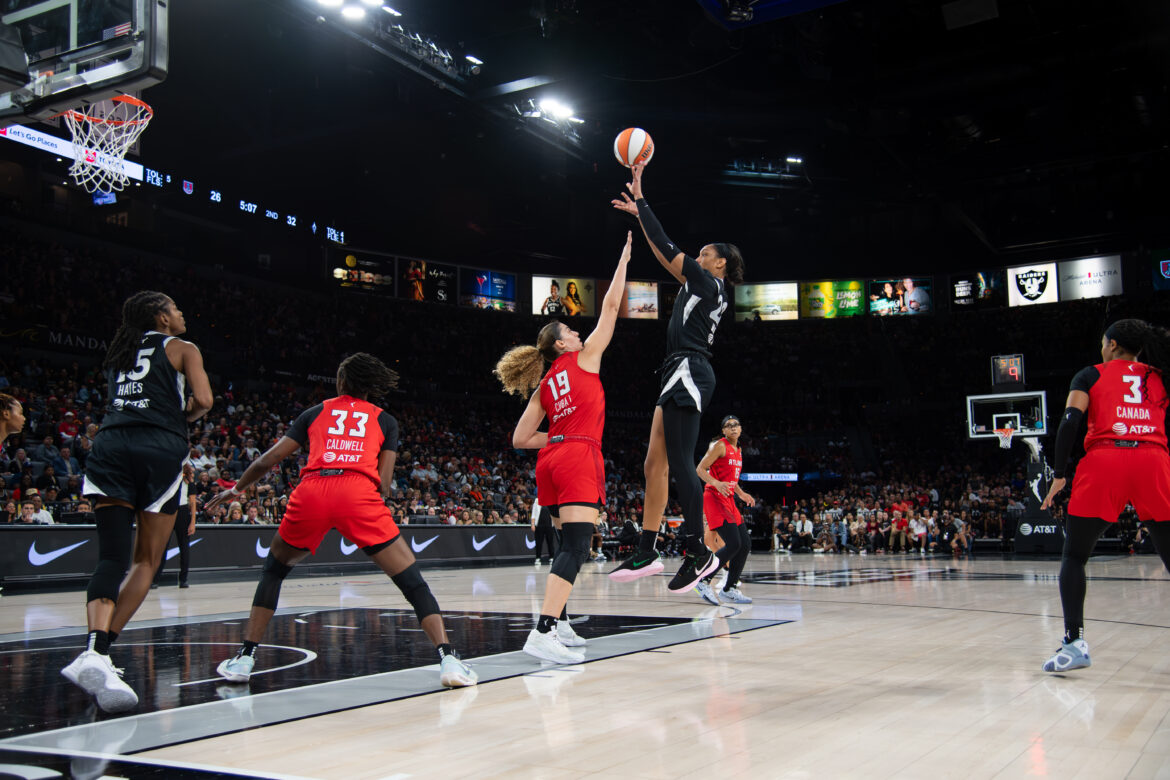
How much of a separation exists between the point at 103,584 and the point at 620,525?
2138 centimetres

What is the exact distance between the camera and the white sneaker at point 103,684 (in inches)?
152

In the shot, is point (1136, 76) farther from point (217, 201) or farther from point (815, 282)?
point (217, 201)

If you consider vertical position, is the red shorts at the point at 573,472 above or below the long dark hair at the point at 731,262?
below

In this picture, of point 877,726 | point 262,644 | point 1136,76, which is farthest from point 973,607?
point 1136,76

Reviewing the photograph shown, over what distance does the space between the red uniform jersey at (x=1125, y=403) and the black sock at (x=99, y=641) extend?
5167 mm

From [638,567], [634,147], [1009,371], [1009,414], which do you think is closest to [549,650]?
[638,567]

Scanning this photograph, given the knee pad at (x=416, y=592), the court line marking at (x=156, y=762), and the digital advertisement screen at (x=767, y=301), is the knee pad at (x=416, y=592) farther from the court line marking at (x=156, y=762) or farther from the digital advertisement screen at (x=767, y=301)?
the digital advertisement screen at (x=767, y=301)

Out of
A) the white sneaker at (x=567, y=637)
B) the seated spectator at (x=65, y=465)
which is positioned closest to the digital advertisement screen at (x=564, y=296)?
the seated spectator at (x=65, y=465)

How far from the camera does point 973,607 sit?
8.84 m

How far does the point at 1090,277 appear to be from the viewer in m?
32.5

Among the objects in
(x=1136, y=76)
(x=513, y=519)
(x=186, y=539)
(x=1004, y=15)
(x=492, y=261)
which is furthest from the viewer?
(x=492, y=261)

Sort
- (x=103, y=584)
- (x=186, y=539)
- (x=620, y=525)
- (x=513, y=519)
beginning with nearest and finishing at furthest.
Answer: (x=103, y=584), (x=186, y=539), (x=513, y=519), (x=620, y=525)

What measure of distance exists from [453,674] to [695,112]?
61.7ft

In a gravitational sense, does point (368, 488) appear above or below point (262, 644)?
above
